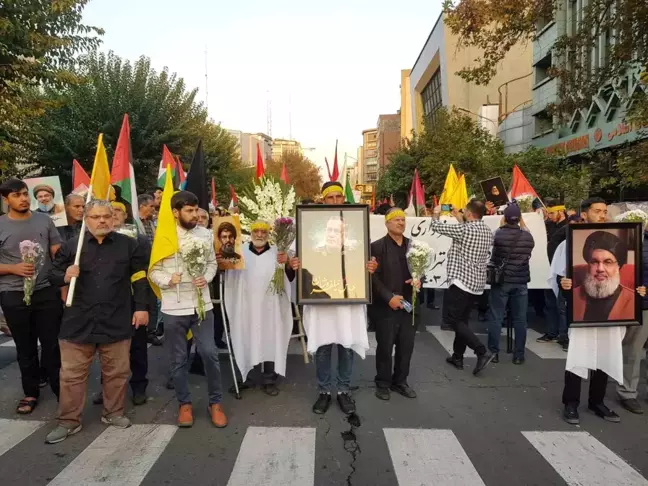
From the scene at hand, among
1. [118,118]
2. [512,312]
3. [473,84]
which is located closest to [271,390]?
[512,312]

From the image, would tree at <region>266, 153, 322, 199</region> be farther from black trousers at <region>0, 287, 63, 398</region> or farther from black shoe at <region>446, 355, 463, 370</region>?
black trousers at <region>0, 287, 63, 398</region>

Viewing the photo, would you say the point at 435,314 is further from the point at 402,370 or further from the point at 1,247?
the point at 1,247

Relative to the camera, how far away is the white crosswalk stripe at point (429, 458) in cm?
364

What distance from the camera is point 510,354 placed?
6.91m

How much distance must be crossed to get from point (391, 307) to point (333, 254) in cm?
84

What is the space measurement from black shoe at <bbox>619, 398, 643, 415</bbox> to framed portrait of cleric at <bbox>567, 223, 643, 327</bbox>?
86cm

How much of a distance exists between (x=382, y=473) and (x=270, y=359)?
2047 millimetres

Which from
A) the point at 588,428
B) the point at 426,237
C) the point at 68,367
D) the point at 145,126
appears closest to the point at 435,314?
the point at 426,237

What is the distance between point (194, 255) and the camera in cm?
427

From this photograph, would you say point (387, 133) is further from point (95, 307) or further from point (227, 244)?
point (95, 307)

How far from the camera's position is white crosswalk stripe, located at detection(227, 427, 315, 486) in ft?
11.9

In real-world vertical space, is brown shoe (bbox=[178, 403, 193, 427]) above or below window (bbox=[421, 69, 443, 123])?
below

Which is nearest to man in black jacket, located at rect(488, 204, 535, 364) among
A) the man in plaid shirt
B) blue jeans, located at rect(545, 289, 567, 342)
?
the man in plaid shirt

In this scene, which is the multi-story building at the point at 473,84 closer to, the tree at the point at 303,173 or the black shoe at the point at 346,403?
the tree at the point at 303,173
